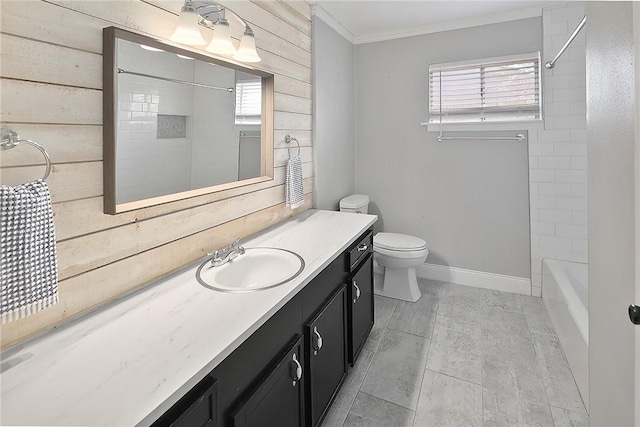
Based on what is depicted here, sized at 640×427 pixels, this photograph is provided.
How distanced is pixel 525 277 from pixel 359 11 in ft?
8.54

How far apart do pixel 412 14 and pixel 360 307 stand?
2.34 m

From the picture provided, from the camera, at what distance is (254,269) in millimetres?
1582

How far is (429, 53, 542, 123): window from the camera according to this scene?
2.75 meters

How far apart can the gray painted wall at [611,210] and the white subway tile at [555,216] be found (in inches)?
69.6

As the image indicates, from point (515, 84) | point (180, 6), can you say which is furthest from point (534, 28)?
point (180, 6)

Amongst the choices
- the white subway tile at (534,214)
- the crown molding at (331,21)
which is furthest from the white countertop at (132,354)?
the white subway tile at (534,214)

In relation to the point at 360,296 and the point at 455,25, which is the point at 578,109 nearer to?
the point at 455,25

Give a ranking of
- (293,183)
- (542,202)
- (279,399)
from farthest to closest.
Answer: (542,202), (293,183), (279,399)

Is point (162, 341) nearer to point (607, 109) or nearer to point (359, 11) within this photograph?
point (607, 109)

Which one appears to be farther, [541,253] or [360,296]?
[541,253]

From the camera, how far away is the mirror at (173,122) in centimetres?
112

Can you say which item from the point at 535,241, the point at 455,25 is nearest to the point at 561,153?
the point at 535,241

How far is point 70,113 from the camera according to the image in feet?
3.26

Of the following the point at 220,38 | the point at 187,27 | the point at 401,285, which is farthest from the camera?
the point at 401,285
